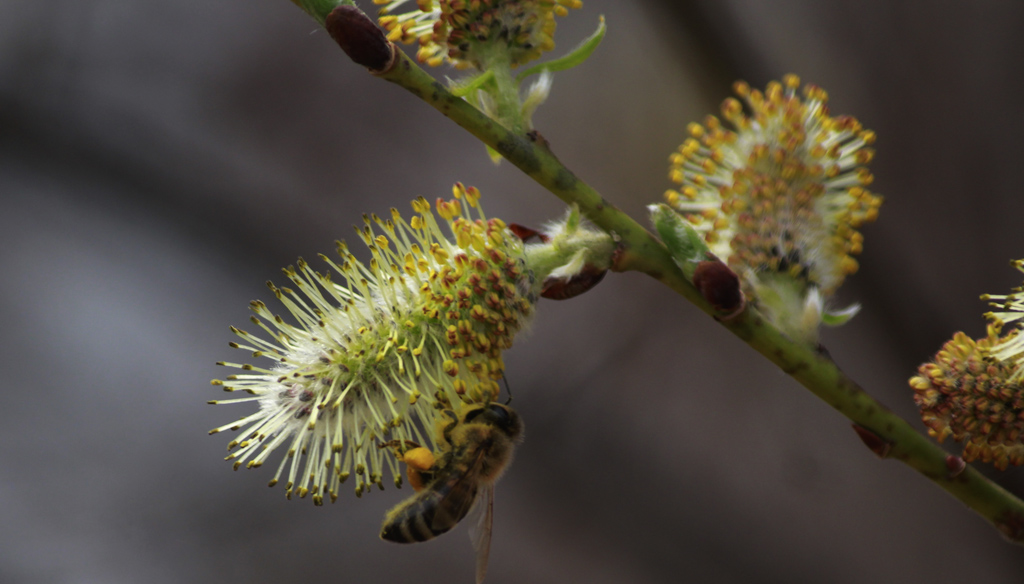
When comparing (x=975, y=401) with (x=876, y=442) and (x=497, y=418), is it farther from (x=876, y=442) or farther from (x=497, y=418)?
(x=497, y=418)

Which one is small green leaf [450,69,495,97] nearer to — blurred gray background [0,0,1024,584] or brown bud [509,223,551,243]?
brown bud [509,223,551,243]

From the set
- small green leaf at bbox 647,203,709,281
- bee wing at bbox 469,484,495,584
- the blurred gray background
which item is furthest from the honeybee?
the blurred gray background

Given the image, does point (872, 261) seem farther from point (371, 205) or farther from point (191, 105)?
point (191, 105)

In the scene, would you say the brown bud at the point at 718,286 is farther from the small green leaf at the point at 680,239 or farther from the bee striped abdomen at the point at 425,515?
the bee striped abdomen at the point at 425,515

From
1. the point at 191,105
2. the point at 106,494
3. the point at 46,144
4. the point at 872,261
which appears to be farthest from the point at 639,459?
the point at 46,144

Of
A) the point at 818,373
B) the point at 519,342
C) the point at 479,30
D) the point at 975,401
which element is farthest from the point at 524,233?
the point at 519,342

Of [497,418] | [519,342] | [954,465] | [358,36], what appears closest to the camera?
[358,36]
